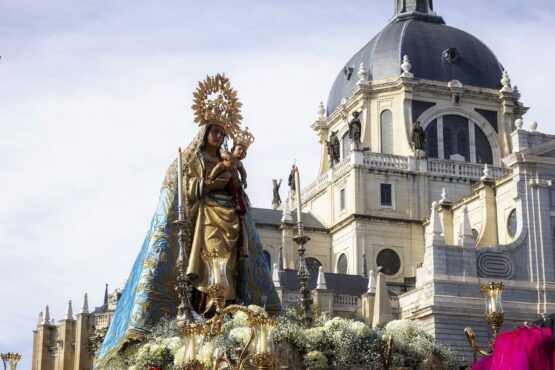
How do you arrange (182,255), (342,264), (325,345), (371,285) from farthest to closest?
(342,264), (371,285), (182,255), (325,345)

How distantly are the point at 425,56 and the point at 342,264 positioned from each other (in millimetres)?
14399

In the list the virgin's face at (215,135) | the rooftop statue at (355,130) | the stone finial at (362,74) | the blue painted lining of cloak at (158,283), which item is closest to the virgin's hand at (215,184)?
the blue painted lining of cloak at (158,283)

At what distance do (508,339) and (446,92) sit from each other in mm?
60721

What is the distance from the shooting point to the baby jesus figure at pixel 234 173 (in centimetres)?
1514

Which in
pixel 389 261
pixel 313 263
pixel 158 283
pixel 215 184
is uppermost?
pixel 313 263

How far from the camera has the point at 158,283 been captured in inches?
575

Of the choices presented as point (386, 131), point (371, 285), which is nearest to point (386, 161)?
point (386, 131)

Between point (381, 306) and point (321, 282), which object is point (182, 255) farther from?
point (321, 282)

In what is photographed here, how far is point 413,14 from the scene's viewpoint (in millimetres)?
71812

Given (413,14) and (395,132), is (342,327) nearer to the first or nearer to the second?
(395,132)

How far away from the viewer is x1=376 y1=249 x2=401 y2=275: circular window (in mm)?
60656

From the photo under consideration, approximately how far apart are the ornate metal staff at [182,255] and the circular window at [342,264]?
4723 centimetres

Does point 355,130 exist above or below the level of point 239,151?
above

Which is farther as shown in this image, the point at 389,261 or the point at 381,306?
the point at 389,261
